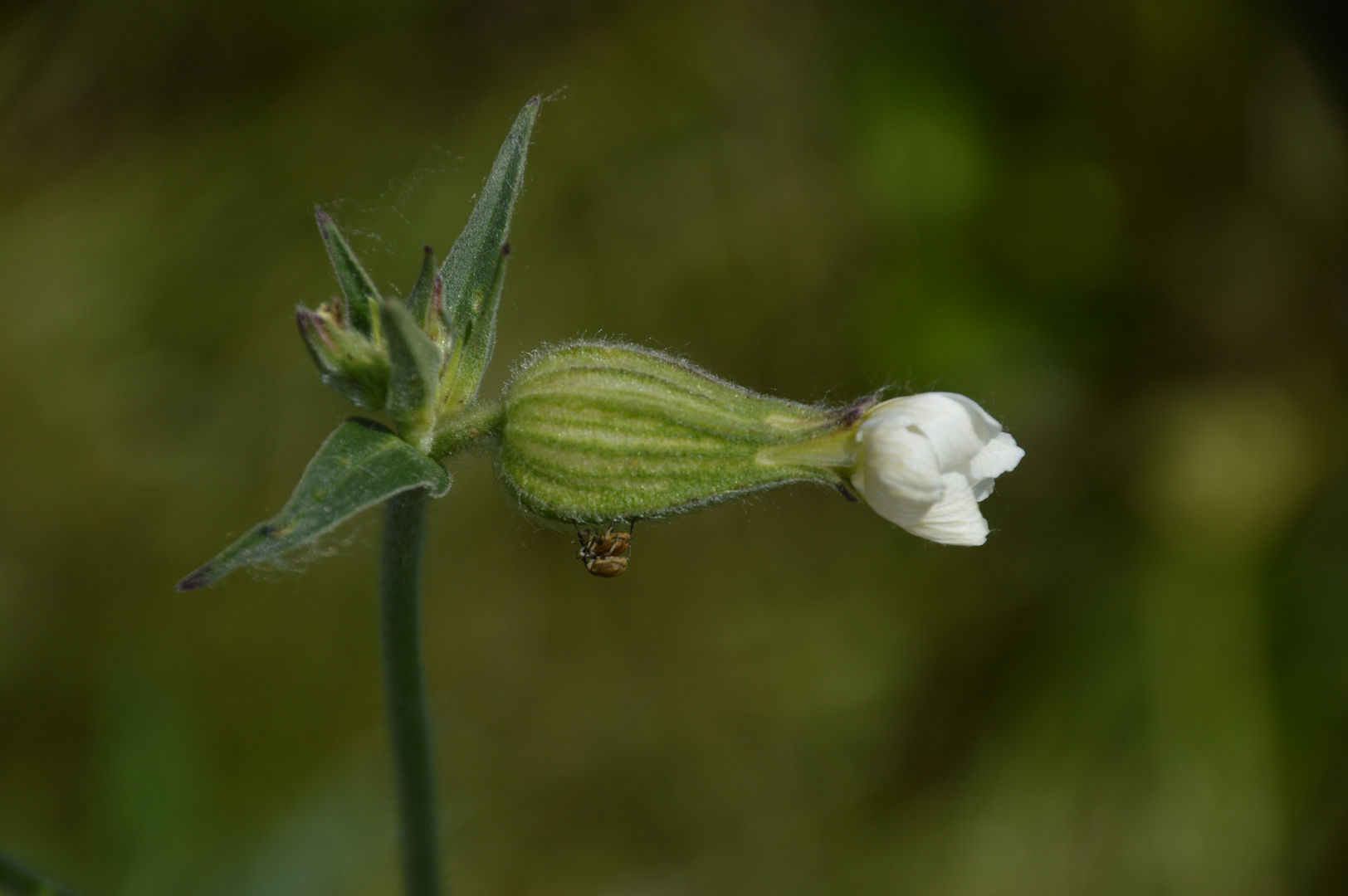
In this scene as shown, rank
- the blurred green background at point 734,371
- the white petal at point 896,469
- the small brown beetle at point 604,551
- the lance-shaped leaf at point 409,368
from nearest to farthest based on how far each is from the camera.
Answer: the lance-shaped leaf at point 409,368 < the white petal at point 896,469 < the small brown beetle at point 604,551 < the blurred green background at point 734,371

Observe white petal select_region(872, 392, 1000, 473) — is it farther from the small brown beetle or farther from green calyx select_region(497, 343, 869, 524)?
the small brown beetle

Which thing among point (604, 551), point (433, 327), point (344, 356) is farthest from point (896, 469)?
point (344, 356)

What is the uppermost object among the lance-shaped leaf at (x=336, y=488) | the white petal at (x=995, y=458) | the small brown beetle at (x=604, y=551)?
the lance-shaped leaf at (x=336, y=488)

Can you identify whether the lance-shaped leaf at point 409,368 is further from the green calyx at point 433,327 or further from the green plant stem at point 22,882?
the green plant stem at point 22,882

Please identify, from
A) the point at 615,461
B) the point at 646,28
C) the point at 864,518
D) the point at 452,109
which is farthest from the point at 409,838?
the point at 646,28

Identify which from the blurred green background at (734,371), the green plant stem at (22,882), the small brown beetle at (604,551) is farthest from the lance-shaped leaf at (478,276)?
the blurred green background at (734,371)

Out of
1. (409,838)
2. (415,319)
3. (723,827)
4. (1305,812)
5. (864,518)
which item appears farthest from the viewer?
(864,518)

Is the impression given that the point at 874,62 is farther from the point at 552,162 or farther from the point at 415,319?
the point at 415,319
